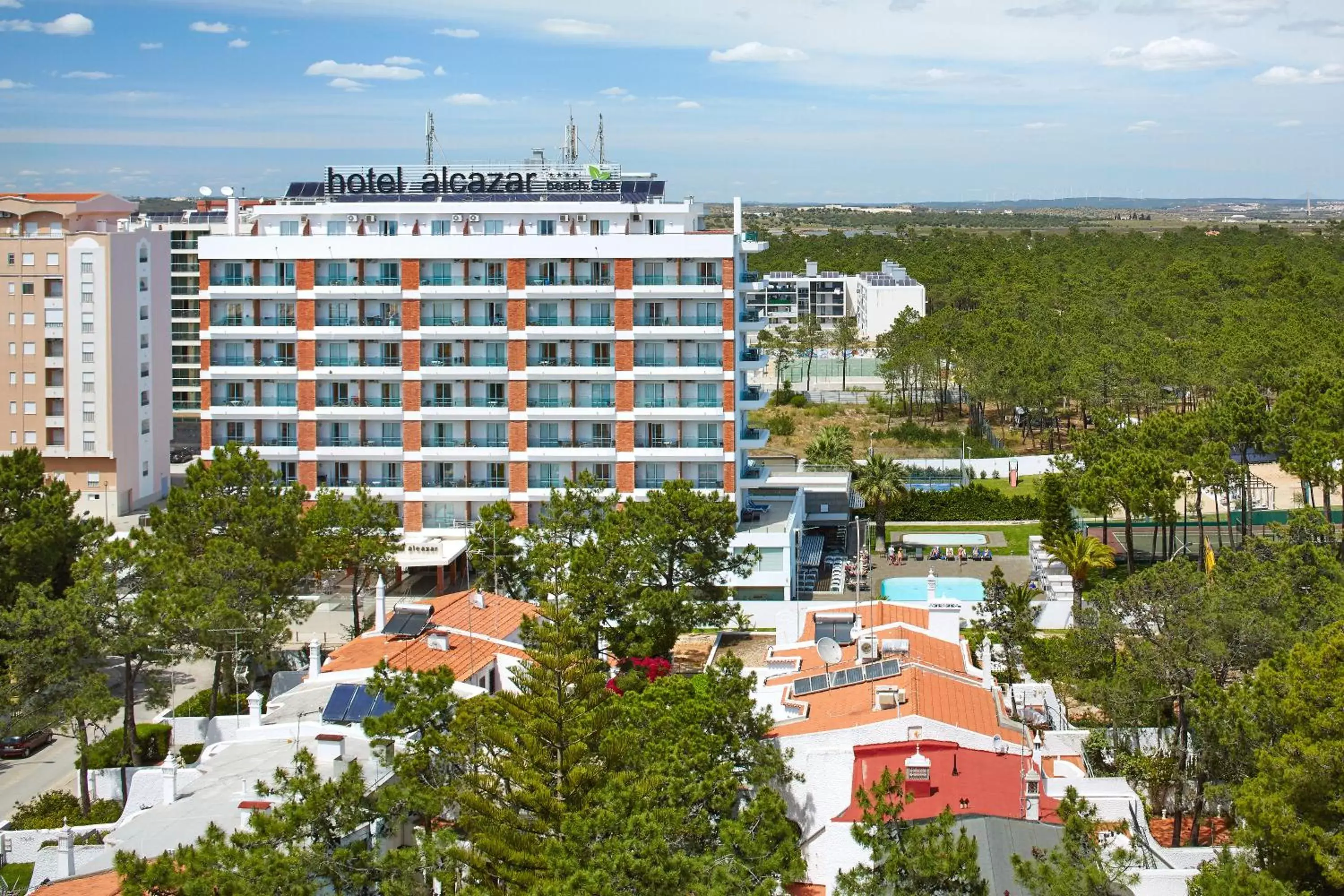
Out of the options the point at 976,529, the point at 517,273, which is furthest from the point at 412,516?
the point at 976,529

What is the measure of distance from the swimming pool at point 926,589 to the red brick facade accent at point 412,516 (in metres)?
19.7

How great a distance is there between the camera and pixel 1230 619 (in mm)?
36938

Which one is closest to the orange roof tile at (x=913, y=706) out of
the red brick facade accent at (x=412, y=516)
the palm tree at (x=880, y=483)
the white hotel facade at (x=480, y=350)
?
the white hotel facade at (x=480, y=350)

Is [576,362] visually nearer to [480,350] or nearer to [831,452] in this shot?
[480,350]

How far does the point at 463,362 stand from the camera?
209 ft

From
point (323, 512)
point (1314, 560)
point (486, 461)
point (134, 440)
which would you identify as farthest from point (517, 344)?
point (1314, 560)

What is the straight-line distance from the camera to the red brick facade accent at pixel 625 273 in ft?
204

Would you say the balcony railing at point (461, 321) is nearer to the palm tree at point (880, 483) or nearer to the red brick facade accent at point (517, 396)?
the red brick facade accent at point (517, 396)

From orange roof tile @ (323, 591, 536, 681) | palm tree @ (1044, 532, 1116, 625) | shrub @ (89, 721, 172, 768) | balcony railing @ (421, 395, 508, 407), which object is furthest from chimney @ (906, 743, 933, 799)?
balcony railing @ (421, 395, 508, 407)

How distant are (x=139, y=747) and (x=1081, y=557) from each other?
35.4m

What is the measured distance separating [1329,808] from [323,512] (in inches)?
1395

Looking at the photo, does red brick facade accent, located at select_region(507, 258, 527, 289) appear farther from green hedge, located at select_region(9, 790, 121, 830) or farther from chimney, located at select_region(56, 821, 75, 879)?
chimney, located at select_region(56, 821, 75, 879)

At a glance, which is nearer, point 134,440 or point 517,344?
point 517,344

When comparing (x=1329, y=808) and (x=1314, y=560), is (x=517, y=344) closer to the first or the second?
(x=1314, y=560)
